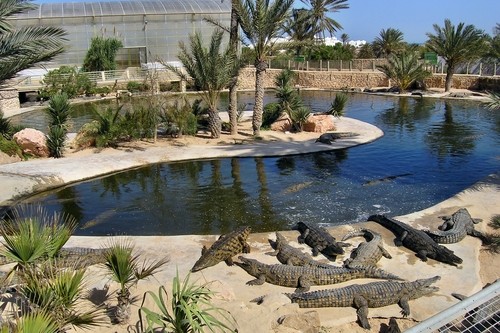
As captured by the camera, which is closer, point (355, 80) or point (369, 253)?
point (369, 253)

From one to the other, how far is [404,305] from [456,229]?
10.7ft

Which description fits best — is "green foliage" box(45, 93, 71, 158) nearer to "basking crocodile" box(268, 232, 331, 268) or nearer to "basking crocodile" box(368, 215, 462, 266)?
"basking crocodile" box(268, 232, 331, 268)

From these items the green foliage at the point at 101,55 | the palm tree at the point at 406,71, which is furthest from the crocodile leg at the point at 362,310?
the green foliage at the point at 101,55

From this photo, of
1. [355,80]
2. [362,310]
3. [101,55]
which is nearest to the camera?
[362,310]

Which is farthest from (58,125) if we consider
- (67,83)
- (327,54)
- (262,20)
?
(327,54)

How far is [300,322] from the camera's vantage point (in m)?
5.93

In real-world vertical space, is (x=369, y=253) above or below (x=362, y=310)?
above

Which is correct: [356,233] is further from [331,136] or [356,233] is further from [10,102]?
[10,102]

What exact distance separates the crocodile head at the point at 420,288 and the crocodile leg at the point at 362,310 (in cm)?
81

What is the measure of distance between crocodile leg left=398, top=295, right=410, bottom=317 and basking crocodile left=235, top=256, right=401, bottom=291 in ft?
2.42

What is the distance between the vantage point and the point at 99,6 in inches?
1575

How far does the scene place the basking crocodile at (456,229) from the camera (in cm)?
897

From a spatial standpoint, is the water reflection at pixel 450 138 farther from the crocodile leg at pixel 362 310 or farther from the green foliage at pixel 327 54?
the green foliage at pixel 327 54

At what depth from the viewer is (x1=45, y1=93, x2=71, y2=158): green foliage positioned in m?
16.2
